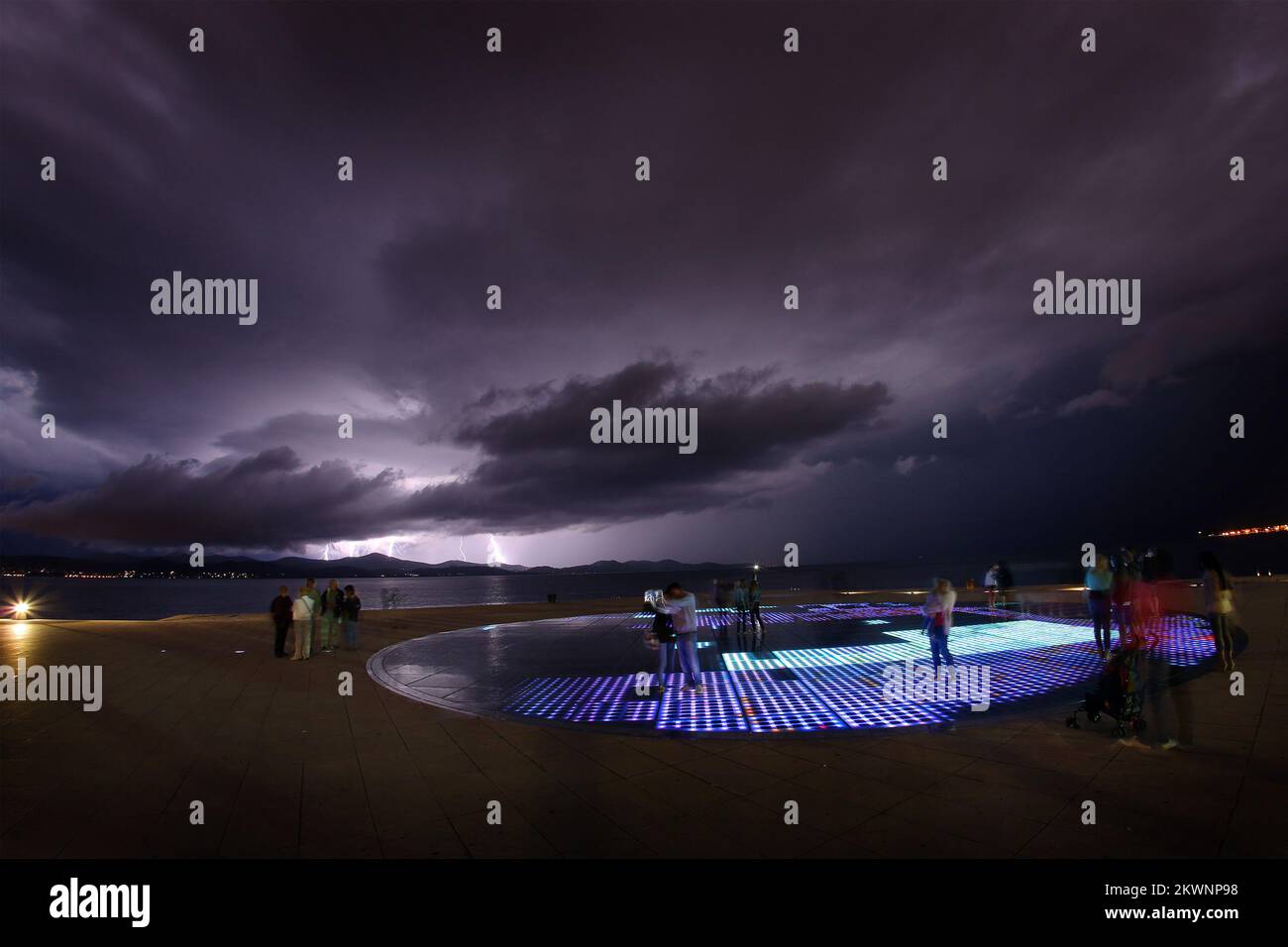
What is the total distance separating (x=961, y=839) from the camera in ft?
14.7

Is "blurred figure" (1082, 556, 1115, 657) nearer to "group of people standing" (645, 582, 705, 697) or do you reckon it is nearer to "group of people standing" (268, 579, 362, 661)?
"group of people standing" (645, 582, 705, 697)

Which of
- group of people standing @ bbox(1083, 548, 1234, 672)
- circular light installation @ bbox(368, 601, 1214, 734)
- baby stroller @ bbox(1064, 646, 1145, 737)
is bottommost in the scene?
circular light installation @ bbox(368, 601, 1214, 734)

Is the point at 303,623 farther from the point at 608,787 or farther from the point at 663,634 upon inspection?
the point at 608,787

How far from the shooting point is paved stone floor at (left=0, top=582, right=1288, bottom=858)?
4.58 m

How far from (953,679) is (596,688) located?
662cm

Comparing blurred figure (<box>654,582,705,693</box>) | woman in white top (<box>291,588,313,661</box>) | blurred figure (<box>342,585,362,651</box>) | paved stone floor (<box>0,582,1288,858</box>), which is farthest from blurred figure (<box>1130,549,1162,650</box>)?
blurred figure (<box>342,585,362,651</box>)

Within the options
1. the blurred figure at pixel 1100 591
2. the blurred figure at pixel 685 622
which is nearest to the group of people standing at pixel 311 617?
the blurred figure at pixel 685 622

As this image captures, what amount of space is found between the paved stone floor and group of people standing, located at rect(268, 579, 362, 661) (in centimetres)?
430

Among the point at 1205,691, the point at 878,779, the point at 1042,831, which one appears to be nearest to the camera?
the point at 1042,831

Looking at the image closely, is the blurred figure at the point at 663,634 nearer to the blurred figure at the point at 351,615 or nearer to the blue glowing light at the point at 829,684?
the blue glowing light at the point at 829,684

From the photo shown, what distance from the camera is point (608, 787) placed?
18.8 feet

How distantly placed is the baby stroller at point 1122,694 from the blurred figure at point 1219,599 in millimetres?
4191
